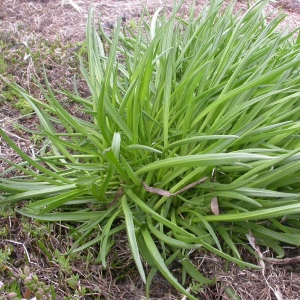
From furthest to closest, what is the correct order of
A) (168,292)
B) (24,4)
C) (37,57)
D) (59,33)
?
(24,4) → (59,33) → (37,57) → (168,292)

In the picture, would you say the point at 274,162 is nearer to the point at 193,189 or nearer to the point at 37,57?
the point at 193,189

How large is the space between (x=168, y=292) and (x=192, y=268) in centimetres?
12

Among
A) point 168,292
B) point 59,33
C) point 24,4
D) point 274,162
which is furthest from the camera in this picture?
point 24,4

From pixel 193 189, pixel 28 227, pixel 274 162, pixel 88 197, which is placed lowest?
pixel 28 227

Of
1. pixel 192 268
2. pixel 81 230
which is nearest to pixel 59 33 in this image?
pixel 81 230

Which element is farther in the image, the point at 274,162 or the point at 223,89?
the point at 223,89

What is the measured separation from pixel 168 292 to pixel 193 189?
400 mm

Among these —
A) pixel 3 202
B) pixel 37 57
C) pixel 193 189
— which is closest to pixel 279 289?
pixel 193 189

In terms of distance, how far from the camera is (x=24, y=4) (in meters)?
2.96

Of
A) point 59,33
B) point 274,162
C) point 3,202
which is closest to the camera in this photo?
point 274,162

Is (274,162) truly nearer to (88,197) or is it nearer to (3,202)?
(88,197)

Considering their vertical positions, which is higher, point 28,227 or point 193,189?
point 193,189

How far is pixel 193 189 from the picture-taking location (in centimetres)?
158

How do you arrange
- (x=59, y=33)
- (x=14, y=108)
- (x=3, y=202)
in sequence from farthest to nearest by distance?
(x=59, y=33) → (x=14, y=108) → (x=3, y=202)
